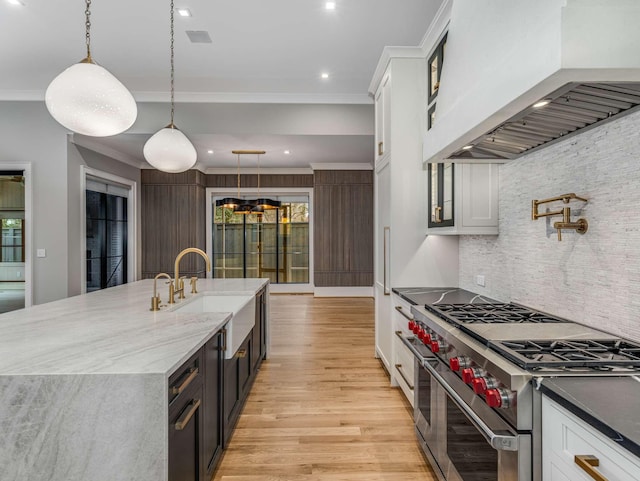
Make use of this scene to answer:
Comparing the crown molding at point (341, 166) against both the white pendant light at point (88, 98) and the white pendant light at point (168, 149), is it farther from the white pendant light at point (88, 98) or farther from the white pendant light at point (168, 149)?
the white pendant light at point (88, 98)

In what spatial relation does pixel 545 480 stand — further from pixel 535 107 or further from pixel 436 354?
pixel 535 107

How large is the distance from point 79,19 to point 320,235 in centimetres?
574

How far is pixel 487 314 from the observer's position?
6.93 ft

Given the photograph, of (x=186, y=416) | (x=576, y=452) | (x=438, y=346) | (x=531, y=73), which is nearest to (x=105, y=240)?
(x=186, y=416)

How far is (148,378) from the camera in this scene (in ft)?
4.05

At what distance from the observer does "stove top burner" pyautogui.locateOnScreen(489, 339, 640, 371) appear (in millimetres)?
1245

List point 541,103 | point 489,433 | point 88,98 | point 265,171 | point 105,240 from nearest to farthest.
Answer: point 489,433 < point 541,103 < point 88,98 < point 105,240 < point 265,171

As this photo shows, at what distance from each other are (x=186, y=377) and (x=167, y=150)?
2041 millimetres

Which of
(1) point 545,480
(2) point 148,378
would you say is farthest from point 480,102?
(2) point 148,378

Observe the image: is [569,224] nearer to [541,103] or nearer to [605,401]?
[541,103]

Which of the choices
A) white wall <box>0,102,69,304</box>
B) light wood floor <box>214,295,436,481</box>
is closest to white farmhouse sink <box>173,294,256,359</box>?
light wood floor <box>214,295,436,481</box>

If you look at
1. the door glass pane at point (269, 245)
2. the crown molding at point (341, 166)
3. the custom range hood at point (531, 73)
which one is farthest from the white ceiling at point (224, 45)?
the door glass pane at point (269, 245)

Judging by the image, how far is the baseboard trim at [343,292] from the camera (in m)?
8.30

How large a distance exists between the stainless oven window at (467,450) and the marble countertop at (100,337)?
114cm
